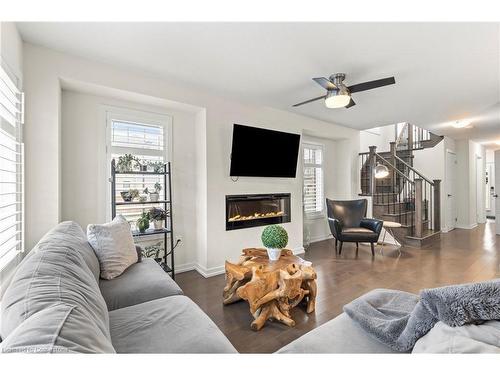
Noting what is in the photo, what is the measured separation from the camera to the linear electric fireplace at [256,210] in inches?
139

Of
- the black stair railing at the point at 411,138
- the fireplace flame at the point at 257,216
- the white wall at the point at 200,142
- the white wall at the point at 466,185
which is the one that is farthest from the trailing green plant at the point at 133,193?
the white wall at the point at 466,185

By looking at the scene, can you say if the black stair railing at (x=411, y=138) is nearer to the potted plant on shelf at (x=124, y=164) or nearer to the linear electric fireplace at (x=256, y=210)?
the linear electric fireplace at (x=256, y=210)

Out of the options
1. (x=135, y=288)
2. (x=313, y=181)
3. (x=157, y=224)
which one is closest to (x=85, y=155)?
(x=157, y=224)

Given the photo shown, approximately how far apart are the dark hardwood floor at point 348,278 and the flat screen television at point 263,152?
1559mm

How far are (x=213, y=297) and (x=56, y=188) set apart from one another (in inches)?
74.9

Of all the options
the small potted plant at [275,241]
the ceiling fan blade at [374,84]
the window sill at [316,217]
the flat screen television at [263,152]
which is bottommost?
the window sill at [316,217]

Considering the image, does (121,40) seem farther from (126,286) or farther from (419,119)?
(419,119)

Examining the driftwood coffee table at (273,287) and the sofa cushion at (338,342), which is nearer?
the sofa cushion at (338,342)

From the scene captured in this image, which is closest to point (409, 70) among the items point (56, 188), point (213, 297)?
point (213, 297)

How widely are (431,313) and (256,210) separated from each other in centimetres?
306

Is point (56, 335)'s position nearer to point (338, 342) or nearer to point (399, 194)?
point (338, 342)

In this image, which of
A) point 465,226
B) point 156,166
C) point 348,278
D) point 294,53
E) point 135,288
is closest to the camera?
point 135,288

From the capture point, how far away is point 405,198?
5754 mm

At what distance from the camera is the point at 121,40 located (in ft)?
6.84
